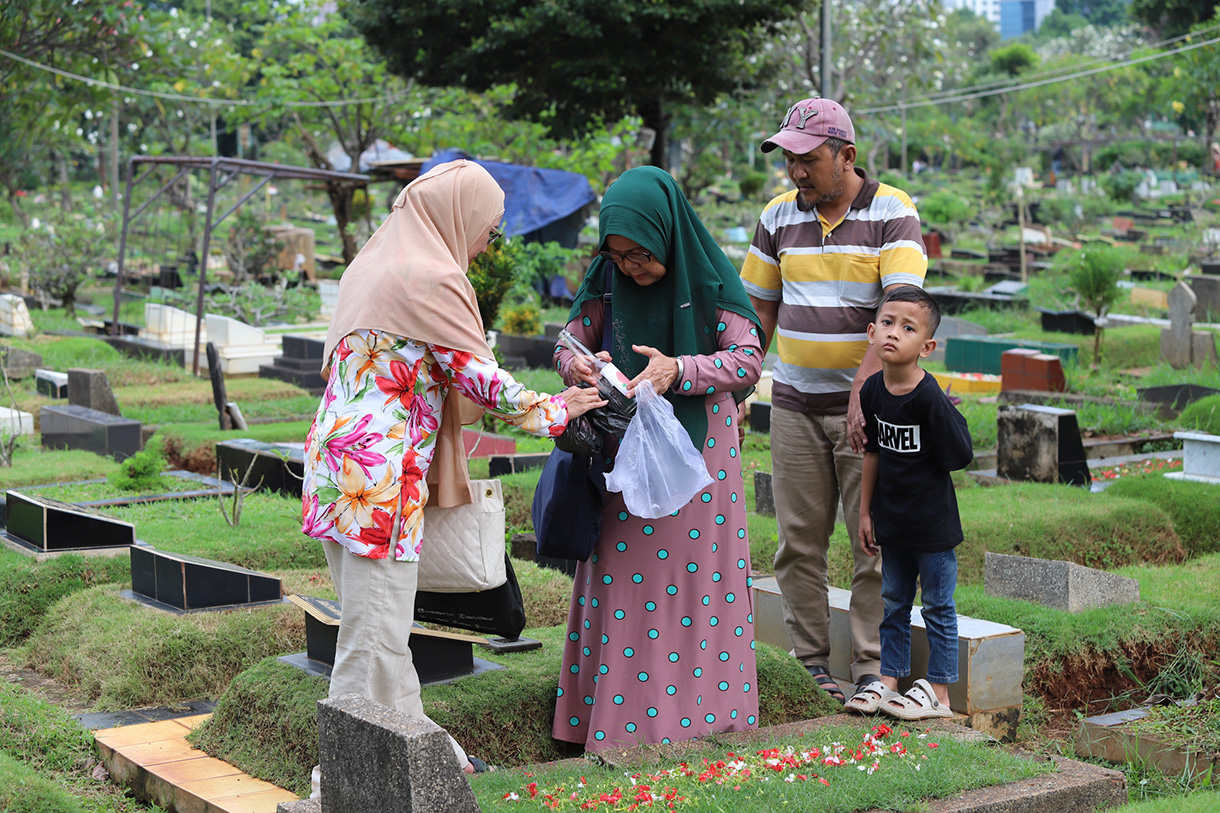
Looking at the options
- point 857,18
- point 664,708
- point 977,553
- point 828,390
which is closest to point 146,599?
point 664,708

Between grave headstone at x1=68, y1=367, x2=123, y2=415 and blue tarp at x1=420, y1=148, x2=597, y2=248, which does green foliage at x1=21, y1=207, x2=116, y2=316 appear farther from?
grave headstone at x1=68, y1=367, x2=123, y2=415

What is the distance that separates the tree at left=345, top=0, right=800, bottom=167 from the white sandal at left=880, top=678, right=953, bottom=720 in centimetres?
1131

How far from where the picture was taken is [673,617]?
384 cm

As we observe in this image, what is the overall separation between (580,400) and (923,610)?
4.63ft

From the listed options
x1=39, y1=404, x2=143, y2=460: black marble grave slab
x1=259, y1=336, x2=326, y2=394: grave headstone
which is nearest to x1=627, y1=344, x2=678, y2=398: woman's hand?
x1=39, y1=404, x2=143, y2=460: black marble grave slab

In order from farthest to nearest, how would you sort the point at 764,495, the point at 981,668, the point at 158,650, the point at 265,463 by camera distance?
the point at 265,463 → the point at 764,495 → the point at 158,650 → the point at 981,668

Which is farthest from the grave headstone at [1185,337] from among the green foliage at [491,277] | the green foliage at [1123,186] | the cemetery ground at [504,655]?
the green foliage at [1123,186]

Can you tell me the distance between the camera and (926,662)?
14.5 ft

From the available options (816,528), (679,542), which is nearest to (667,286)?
(679,542)

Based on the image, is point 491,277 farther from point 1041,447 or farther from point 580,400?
point 580,400

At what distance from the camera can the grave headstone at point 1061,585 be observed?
5.52 meters

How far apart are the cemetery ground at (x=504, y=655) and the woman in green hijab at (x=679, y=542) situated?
0.22m

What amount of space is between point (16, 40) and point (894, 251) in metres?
14.3

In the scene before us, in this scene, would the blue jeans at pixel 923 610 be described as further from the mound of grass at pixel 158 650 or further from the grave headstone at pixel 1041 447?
the grave headstone at pixel 1041 447
